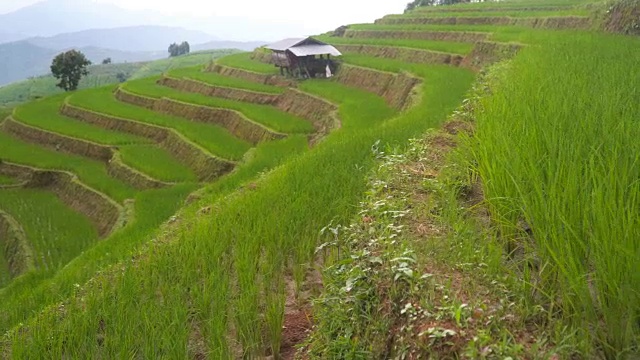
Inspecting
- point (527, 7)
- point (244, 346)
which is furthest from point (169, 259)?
point (527, 7)

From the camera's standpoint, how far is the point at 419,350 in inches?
89.0

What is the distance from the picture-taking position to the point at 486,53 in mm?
15273

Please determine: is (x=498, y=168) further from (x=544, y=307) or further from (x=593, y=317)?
(x=593, y=317)

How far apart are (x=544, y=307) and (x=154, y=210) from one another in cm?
981

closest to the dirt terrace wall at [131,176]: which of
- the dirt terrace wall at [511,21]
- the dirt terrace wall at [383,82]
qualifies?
the dirt terrace wall at [383,82]

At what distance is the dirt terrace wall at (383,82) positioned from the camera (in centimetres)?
1521

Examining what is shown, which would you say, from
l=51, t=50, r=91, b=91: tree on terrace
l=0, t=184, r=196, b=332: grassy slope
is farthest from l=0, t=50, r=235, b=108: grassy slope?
l=0, t=184, r=196, b=332: grassy slope

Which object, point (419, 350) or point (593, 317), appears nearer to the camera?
point (593, 317)

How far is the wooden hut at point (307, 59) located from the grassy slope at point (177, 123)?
19.9 ft

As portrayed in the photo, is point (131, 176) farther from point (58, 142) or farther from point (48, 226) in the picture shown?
point (58, 142)

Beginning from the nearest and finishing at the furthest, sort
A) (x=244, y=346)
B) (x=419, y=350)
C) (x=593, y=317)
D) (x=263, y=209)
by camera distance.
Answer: (x=593, y=317)
(x=419, y=350)
(x=244, y=346)
(x=263, y=209)

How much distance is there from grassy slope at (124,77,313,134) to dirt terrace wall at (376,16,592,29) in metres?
9.65

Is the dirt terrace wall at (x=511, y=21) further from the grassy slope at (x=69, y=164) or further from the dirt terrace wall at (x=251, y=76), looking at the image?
the grassy slope at (x=69, y=164)

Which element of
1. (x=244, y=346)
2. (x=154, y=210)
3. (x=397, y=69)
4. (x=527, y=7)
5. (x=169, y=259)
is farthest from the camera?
(x=527, y=7)
